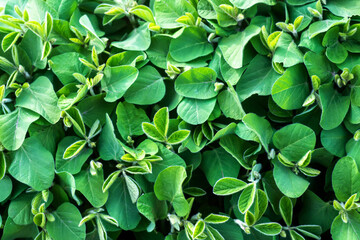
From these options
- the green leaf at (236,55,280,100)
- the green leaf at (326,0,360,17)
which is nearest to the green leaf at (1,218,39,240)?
the green leaf at (236,55,280,100)

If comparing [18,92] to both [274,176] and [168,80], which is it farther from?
[274,176]

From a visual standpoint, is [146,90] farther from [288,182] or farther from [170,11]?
[288,182]

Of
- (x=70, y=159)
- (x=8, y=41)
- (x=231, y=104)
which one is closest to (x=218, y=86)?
(x=231, y=104)

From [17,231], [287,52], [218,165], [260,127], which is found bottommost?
[17,231]

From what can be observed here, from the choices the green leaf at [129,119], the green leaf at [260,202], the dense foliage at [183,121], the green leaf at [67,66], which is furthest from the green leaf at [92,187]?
the green leaf at [260,202]

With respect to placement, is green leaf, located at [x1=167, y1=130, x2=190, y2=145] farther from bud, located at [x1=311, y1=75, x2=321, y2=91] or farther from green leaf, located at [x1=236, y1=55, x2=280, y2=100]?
bud, located at [x1=311, y1=75, x2=321, y2=91]

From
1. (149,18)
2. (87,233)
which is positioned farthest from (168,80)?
(87,233)
